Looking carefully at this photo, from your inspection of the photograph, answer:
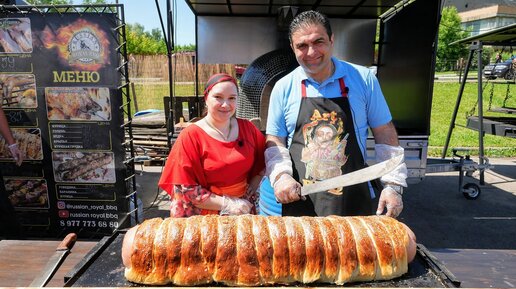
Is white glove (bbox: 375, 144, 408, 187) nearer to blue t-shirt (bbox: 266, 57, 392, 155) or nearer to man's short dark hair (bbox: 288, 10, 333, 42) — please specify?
blue t-shirt (bbox: 266, 57, 392, 155)

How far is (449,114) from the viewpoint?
1616 centimetres

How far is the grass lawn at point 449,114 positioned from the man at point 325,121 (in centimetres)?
651

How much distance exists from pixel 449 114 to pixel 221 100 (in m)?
16.9

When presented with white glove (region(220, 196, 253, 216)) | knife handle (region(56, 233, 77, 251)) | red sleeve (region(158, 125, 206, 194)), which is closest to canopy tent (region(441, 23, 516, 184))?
white glove (region(220, 196, 253, 216))

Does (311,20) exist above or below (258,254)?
above

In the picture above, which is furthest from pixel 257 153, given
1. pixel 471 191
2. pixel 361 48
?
pixel 471 191

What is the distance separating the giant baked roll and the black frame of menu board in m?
2.42

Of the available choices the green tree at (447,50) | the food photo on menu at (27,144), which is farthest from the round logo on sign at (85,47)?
Answer: the green tree at (447,50)

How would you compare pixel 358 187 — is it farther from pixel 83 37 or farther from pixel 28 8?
pixel 28 8

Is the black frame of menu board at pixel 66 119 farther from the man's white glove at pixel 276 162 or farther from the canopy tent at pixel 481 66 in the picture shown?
the canopy tent at pixel 481 66

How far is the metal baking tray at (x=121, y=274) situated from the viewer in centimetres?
150

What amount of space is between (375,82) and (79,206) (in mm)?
3600

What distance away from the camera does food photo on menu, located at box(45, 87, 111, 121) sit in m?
3.68

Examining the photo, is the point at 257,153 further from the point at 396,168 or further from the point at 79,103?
the point at 79,103
